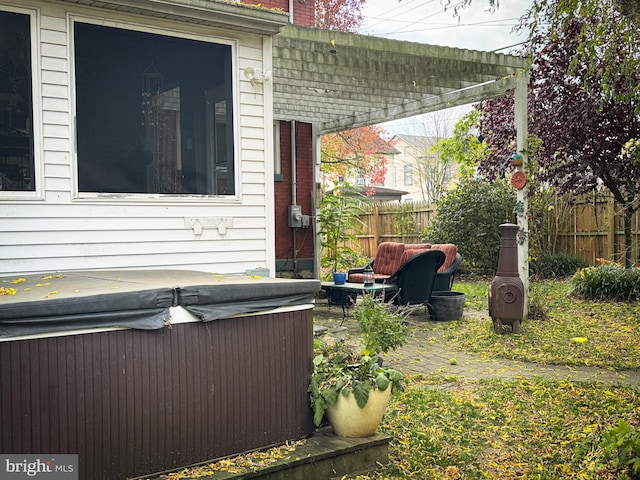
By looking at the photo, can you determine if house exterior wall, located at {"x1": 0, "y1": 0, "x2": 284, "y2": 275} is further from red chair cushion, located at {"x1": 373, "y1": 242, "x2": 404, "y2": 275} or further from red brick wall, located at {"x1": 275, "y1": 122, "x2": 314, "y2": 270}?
→ red brick wall, located at {"x1": 275, "y1": 122, "x2": 314, "y2": 270}

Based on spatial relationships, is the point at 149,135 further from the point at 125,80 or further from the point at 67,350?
the point at 67,350

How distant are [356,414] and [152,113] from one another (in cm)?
316

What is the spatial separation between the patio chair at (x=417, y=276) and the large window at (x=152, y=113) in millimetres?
3756

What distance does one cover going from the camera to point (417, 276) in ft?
29.1

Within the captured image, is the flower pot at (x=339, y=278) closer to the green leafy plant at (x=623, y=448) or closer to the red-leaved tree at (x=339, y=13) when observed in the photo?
the green leafy plant at (x=623, y=448)

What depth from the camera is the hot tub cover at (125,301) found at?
2890 millimetres

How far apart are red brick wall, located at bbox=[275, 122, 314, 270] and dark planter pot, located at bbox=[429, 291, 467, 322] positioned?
124 inches

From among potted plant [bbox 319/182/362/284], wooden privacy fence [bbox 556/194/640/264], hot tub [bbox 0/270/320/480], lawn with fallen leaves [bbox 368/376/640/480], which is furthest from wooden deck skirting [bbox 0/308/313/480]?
wooden privacy fence [bbox 556/194/640/264]

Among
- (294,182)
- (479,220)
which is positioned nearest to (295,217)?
(294,182)

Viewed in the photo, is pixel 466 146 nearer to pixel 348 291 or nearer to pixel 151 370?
pixel 348 291

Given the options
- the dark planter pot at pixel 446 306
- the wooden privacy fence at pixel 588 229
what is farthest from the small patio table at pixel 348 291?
the wooden privacy fence at pixel 588 229

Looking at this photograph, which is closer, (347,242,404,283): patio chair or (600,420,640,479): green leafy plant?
(600,420,640,479): green leafy plant

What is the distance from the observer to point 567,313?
934cm

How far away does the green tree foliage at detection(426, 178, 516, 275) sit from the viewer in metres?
13.9
